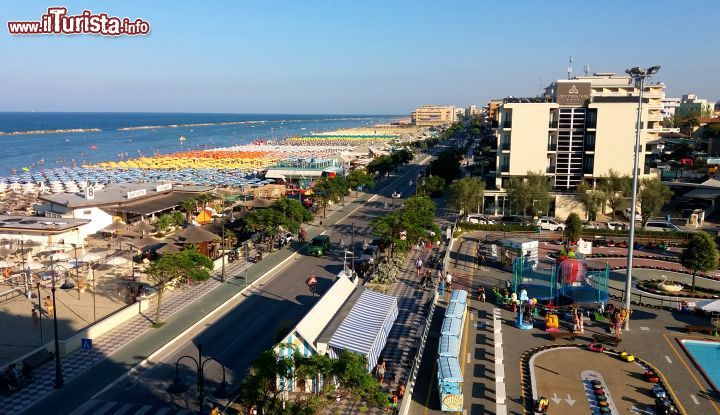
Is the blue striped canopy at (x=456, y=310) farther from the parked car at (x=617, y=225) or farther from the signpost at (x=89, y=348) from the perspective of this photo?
the parked car at (x=617, y=225)

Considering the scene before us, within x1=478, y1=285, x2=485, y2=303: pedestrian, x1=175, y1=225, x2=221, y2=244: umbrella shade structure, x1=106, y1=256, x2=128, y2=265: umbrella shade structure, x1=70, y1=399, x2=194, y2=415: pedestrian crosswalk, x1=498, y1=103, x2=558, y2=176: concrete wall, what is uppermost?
x1=498, y1=103, x2=558, y2=176: concrete wall

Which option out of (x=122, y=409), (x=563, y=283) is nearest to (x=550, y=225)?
(x=563, y=283)

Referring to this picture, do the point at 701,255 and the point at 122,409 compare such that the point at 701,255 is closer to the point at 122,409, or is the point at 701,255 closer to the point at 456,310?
the point at 456,310

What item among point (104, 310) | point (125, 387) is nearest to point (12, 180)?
point (104, 310)

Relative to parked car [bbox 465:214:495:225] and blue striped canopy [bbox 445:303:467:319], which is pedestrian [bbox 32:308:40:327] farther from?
parked car [bbox 465:214:495:225]

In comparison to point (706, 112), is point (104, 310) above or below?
below

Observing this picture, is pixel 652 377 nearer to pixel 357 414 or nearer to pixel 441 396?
pixel 441 396

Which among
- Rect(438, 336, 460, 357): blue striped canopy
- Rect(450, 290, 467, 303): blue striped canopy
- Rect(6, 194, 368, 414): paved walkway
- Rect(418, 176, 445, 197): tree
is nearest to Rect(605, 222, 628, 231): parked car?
Rect(418, 176, 445, 197): tree
